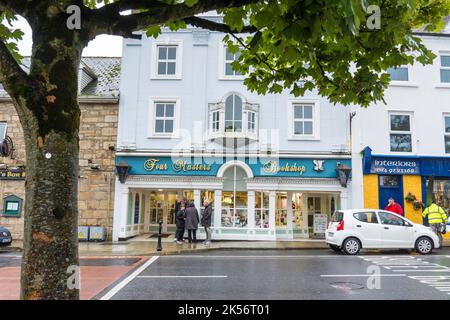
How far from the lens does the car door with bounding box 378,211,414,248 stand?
1283 centimetres

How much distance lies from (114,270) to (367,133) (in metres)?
12.7

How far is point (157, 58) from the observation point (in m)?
17.8

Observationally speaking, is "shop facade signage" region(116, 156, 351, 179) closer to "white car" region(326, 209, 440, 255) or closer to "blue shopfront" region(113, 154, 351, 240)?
"blue shopfront" region(113, 154, 351, 240)

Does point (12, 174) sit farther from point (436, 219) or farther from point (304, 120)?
point (436, 219)

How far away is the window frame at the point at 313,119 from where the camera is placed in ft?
56.3

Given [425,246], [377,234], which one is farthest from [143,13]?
[425,246]

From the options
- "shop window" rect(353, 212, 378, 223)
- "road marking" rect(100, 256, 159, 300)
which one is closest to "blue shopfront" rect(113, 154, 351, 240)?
"shop window" rect(353, 212, 378, 223)

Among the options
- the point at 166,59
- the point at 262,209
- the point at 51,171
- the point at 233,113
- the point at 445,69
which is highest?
the point at 166,59

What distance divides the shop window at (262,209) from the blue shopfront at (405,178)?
14.6ft

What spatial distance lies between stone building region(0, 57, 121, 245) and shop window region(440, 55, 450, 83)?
15.4 m

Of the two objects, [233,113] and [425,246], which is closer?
[425,246]

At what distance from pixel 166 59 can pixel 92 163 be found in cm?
590
